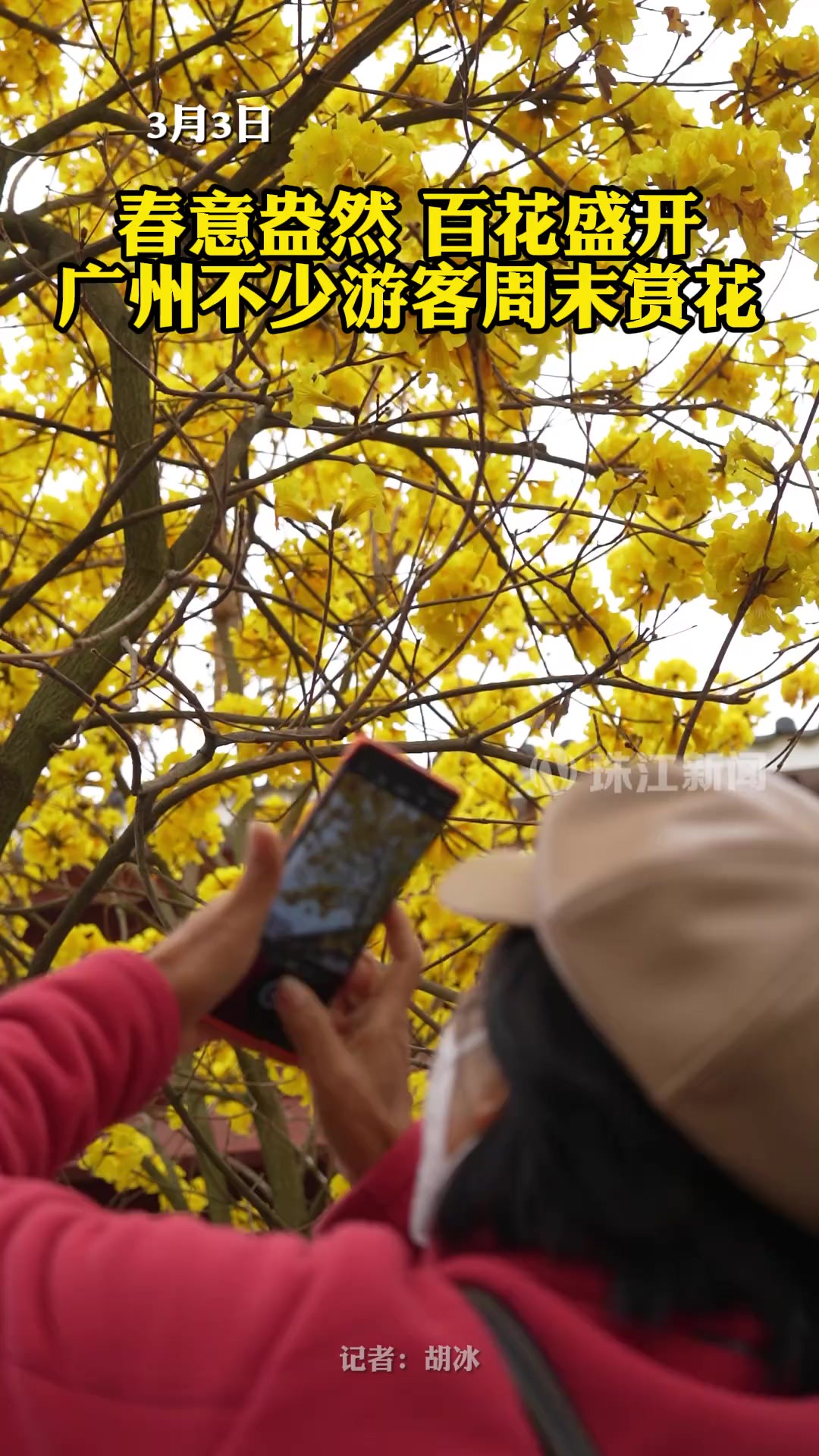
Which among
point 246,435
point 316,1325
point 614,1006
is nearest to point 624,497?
point 246,435

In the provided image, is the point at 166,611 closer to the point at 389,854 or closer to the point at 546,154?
the point at 546,154

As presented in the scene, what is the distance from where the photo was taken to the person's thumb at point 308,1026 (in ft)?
2.95

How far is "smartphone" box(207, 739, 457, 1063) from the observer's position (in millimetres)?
917

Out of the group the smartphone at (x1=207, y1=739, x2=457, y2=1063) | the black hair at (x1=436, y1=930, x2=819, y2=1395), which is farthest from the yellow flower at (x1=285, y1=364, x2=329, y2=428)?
the black hair at (x1=436, y1=930, x2=819, y2=1395)

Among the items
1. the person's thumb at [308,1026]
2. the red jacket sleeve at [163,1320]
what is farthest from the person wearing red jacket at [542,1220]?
the person's thumb at [308,1026]

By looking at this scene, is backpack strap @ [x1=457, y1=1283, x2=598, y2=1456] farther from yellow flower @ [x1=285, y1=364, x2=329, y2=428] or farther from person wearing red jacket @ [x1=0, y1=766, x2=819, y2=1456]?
yellow flower @ [x1=285, y1=364, x2=329, y2=428]

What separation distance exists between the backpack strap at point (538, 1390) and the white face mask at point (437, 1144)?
10cm

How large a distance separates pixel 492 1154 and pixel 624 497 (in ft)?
4.78

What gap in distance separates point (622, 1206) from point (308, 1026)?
0.98ft

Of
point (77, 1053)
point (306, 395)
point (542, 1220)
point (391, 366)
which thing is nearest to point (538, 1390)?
point (542, 1220)

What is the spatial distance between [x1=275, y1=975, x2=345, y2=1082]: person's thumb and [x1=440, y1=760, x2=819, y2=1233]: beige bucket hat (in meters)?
0.22

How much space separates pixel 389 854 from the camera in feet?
3.12

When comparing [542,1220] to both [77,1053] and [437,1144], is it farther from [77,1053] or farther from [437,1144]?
[77,1053]

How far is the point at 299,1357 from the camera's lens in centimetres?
60
